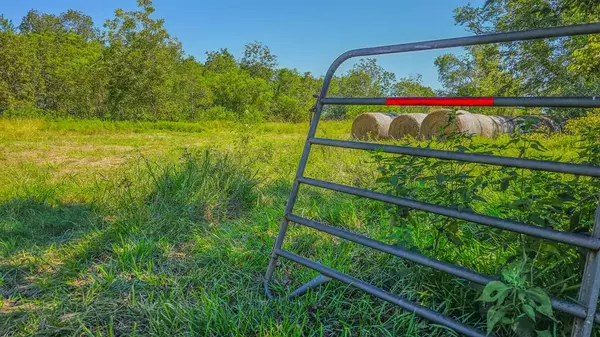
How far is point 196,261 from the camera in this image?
2.69 m

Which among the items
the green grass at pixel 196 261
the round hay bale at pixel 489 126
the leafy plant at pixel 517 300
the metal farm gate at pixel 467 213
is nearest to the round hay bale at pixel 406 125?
the round hay bale at pixel 489 126

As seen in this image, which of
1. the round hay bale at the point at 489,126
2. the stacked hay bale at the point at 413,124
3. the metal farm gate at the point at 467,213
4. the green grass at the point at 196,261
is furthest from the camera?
the round hay bale at the point at 489,126

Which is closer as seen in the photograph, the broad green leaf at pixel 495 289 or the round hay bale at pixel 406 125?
the broad green leaf at pixel 495 289

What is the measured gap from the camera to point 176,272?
2602 mm

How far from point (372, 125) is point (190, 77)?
1817cm

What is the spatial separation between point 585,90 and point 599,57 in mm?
9456

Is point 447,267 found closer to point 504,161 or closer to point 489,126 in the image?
point 504,161

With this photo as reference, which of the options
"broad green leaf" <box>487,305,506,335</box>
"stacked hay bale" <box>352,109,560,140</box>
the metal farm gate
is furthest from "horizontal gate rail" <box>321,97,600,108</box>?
"stacked hay bale" <box>352,109,560,140</box>

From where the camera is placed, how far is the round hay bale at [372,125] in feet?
42.5

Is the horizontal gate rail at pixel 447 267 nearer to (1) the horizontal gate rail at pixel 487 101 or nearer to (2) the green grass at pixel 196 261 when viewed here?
(2) the green grass at pixel 196 261

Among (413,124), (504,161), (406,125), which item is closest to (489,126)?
(413,124)

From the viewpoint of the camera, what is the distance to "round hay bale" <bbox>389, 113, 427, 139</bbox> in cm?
1237

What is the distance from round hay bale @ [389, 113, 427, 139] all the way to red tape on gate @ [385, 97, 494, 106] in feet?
35.2

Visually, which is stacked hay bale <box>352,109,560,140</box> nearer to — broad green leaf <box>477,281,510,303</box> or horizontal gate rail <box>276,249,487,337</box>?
horizontal gate rail <box>276,249,487,337</box>
